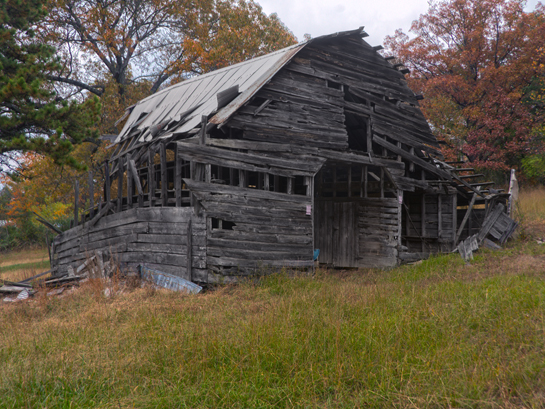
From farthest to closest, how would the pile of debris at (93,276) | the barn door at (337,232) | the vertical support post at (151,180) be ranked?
the barn door at (337,232) → the vertical support post at (151,180) → the pile of debris at (93,276)

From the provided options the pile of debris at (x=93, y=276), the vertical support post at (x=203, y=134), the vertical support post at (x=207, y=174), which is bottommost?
the pile of debris at (x=93, y=276)

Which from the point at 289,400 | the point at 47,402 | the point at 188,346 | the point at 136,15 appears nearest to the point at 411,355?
the point at 289,400

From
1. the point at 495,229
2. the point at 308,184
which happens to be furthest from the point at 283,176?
the point at 495,229

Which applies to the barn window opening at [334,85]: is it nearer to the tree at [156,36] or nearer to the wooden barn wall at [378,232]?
the wooden barn wall at [378,232]

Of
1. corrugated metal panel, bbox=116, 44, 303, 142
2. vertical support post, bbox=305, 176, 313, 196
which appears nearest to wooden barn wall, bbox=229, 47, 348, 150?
corrugated metal panel, bbox=116, 44, 303, 142

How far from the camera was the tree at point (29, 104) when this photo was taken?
39.4ft

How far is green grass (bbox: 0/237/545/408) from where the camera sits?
162 inches

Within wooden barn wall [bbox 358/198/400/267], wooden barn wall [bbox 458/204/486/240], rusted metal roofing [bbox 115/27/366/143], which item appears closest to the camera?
rusted metal roofing [bbox 115/27/366/143]

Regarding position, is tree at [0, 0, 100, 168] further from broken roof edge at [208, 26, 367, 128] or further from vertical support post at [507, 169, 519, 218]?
vertical support post at [507, 169, 519, 218]

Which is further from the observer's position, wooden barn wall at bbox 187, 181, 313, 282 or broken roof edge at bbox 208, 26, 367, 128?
broken roof edge at bbox 208, 26, 367, 128

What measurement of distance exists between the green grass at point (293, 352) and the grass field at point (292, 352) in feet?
0.06

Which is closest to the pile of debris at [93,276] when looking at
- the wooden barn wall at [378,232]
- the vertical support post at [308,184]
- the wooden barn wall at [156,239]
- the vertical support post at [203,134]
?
the wooden barn wall at [156,239]

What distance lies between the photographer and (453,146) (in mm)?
23469

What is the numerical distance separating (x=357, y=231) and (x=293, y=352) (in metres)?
9.42
